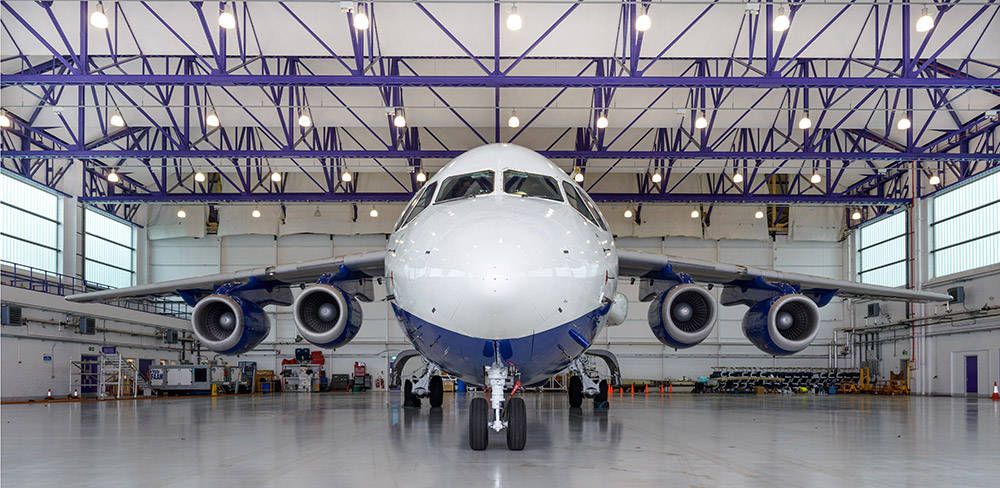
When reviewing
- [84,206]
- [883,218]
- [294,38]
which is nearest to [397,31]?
[294,38]

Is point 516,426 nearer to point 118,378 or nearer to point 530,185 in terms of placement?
point 530,185

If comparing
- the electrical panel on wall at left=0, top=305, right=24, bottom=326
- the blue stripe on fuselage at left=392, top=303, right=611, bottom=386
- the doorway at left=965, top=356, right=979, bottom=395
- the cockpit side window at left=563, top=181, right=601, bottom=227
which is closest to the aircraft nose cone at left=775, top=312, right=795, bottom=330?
the cockpit side window at left=563, top=181, right=601, bottom=227

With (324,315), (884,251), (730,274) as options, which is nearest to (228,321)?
(324,315)

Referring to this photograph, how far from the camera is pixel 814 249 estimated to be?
46.4 metres

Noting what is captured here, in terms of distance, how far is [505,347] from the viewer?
7758 mm

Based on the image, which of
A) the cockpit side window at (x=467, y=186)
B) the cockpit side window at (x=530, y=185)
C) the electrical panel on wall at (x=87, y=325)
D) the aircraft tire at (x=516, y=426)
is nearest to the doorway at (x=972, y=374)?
the cockpit side window at (x=530, y=185)

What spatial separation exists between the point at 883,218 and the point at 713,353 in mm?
11383

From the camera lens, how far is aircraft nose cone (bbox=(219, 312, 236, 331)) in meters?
13.2

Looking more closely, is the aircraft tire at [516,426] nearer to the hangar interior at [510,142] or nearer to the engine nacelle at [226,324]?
the hangar interior at [510,142]

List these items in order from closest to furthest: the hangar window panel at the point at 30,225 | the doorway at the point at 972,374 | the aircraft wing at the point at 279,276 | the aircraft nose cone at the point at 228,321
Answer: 1. the aircraft wing at the point at 279,276
2. the aircraft nose cone at the point at 228,321
3. the hangar window panel at the point at 30,225
4. the doorway at the point at 972,374

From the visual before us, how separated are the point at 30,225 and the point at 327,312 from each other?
93.0ft

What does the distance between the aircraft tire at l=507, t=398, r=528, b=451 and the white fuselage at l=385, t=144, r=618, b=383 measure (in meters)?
0.38

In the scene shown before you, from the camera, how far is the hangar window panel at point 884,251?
4031 cm

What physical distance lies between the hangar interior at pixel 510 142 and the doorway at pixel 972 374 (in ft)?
0.55
